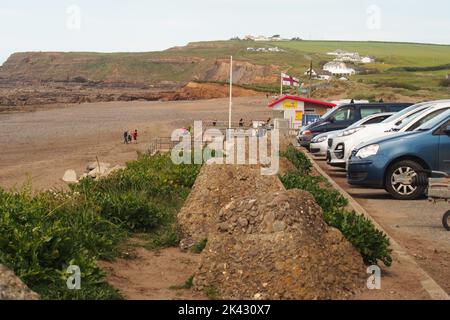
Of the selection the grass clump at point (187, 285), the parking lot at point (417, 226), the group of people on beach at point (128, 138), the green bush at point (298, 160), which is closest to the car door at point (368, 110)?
the green bush at point (298, 160)

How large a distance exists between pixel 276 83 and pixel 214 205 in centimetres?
12717

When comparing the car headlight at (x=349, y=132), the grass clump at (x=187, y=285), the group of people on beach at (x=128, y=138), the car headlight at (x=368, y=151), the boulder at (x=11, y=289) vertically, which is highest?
the boulder at (x=11, y=289)

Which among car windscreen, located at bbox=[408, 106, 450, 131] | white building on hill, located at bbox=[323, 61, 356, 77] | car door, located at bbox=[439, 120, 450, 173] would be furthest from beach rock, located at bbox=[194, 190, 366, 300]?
white building on hill, located at bbox=[323, 61, 356, 77]

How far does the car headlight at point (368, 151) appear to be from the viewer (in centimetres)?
1449

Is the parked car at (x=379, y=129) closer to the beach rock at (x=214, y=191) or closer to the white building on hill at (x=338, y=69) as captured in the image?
the beach rock at (x=214, y=191)

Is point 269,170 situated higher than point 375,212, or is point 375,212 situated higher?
point 269,170

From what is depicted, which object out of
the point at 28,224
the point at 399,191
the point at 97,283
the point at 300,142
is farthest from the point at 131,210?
the point at 300,142

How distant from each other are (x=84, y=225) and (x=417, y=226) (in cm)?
512

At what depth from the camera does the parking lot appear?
9.14m

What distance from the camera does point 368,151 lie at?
47.9 ft

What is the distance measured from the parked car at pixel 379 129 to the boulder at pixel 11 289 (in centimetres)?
1172

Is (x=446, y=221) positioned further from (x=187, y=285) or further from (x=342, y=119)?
(x=342, y=119)

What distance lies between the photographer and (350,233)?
7.98 metres
